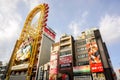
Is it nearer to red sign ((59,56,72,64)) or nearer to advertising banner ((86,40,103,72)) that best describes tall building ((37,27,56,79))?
red sign ((59,56,72,64))

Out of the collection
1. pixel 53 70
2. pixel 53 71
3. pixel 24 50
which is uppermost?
pixel 24 50

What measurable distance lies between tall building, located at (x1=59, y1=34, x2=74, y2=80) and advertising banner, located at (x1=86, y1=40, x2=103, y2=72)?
558 cm

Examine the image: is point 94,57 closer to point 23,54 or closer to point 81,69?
point 81,69

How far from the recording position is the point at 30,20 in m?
57.1

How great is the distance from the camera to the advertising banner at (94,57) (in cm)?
3130

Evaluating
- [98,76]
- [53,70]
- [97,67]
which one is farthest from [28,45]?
[98,76]

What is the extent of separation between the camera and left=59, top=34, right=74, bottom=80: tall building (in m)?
35.9

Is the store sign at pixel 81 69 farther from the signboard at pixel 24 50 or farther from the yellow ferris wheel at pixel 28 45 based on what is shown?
the signboard at pixel 24 50

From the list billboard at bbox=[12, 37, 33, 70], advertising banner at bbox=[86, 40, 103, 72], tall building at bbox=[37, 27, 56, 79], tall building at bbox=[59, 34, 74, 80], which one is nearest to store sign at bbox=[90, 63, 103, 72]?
advertising banner at bbox=[86, 40, 103, 72]

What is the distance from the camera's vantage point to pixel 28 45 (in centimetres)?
5075

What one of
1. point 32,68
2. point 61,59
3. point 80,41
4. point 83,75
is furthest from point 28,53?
point 83,75

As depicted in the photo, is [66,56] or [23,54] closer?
[66,56]

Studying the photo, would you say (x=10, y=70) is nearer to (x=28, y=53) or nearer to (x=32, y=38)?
(x=28, y=53)

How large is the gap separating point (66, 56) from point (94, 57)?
29.6 feet
